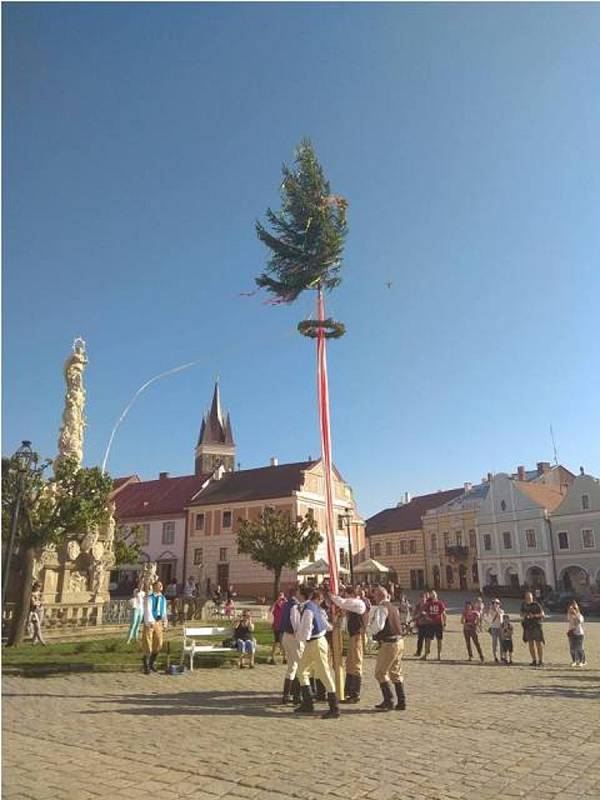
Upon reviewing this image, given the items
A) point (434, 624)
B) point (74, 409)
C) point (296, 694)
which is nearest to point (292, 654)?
point (296, 694)

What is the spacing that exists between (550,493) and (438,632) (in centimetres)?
4289

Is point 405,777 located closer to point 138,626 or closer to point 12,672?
point 12,672

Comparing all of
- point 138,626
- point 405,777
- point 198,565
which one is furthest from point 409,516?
point 405,777

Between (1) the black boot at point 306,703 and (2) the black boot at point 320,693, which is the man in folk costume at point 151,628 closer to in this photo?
(2) the black boot at point 320,693

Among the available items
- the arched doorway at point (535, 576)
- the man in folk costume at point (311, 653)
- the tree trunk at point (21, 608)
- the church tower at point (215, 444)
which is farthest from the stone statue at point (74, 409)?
the church tower at point (215, 444)

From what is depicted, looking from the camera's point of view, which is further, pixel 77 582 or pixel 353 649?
pixel 77 582

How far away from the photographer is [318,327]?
12.4 m

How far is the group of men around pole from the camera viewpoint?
29.4 feet

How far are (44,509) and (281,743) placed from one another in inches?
502

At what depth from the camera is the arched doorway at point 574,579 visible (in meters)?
47.8

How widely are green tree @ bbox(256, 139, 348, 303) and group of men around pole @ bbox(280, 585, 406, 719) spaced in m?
6.10

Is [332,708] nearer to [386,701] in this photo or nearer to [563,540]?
[386,701]

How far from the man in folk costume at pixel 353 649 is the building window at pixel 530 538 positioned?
44.4 meters

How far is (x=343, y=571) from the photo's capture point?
169ft
